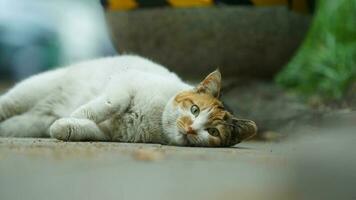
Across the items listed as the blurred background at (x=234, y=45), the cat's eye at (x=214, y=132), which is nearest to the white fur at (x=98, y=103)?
the cat's eye at (x=214, y=132)

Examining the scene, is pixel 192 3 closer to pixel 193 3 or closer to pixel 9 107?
pixel 193 3

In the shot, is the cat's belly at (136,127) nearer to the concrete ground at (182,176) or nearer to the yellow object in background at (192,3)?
the concrete ground at (182,176)

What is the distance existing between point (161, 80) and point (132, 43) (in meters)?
1.94

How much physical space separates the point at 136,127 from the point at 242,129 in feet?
1.75

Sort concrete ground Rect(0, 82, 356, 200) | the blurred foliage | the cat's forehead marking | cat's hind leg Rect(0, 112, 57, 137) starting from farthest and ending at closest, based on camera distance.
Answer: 1. the blurred foliage
2. cat's hind leg Rect(0, 112, 57, 137)
3. the cat's forehead marking
4. concrete ground Rect(0, 82, 356, 200)

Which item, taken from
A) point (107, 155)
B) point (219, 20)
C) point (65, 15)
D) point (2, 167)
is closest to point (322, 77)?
point (219, 20)

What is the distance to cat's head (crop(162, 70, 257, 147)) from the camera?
9.47ft

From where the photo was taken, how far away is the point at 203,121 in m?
2.88

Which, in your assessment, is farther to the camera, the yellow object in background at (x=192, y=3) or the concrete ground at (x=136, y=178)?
the yellow object in background at (x=192, y=3)

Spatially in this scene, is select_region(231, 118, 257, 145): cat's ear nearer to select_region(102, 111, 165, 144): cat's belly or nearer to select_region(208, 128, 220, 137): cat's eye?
select_region(208, 128, 220, 137): cat's eye

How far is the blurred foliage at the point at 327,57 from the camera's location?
219 inches

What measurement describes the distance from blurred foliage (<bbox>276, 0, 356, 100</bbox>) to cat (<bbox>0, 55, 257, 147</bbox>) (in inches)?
93.2

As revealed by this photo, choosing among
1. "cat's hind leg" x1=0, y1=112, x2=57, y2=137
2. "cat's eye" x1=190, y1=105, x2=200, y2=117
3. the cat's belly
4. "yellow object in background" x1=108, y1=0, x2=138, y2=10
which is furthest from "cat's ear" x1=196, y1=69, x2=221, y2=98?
"yellow object in background" x1=108, y1=0, x2=138, y2=10

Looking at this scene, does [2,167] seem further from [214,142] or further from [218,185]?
[214,142]
